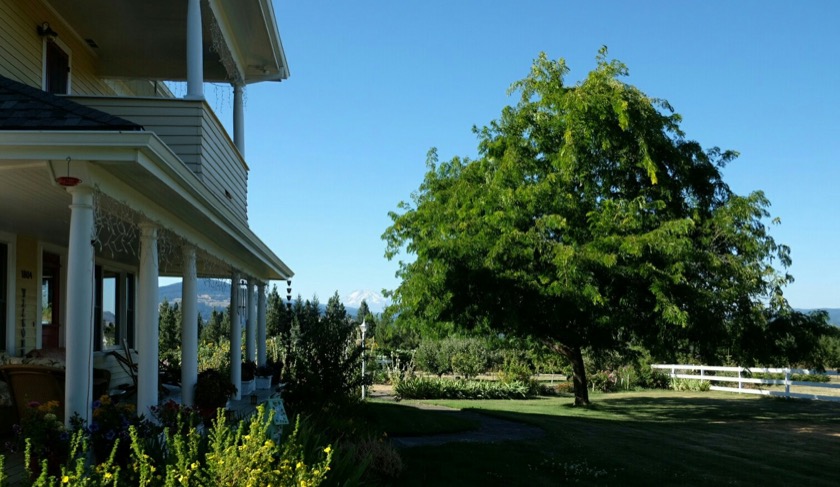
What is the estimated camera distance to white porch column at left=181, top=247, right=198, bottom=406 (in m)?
9.96

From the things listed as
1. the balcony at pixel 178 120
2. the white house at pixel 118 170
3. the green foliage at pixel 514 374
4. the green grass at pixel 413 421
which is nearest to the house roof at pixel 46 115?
the white house at pixel 118 170

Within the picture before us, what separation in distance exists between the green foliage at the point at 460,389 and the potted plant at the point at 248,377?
1024 centimetres

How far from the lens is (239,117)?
14500 millimetres

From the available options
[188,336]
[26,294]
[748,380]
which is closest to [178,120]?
[188,336]

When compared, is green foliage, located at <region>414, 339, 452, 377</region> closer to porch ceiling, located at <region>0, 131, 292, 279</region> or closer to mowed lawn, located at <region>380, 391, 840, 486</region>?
mowed lawn, located at <region>380, 391, 840, 486</region>

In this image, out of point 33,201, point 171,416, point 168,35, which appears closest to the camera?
point 171,416

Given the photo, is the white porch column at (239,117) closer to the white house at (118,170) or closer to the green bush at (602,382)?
the white house at (118,170)

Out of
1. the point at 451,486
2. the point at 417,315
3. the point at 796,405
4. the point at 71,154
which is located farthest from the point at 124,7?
the point at 796,405

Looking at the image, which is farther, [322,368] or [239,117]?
[239,117]

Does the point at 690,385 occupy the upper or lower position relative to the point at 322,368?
lower

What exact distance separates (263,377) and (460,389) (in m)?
11.0

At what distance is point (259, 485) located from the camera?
508 cm

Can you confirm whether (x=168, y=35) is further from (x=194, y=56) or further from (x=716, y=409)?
(x=716, y=409)

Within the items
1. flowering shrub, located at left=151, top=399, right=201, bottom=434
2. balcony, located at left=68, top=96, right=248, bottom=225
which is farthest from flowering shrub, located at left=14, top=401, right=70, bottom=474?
balcony, located at left=68, top=96, right=248, bottom=225
